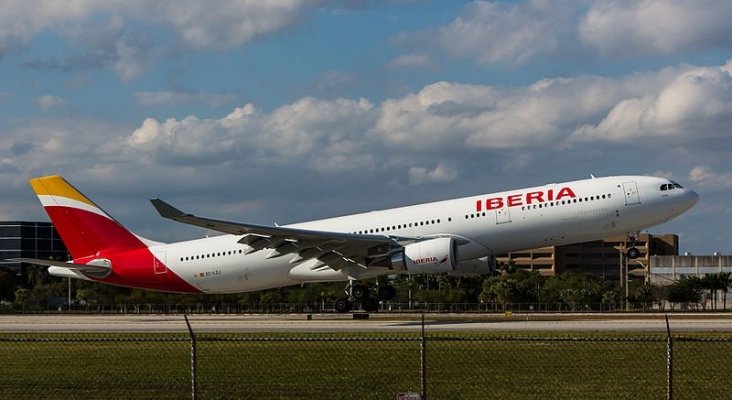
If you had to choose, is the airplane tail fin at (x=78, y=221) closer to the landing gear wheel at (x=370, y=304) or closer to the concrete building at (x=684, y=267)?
the landing gear wheel at (x=370, y=304)

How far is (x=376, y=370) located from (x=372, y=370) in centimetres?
9

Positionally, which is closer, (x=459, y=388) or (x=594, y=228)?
(x=459, y=388)

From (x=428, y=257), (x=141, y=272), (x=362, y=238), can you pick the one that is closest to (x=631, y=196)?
(x=428, y=257)

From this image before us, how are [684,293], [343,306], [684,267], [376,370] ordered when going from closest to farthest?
[376,370]
[343,306]
[684,293]
[684,267]

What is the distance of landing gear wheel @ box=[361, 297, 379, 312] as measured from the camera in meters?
51.7

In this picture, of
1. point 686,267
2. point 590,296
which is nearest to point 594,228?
point 590,296

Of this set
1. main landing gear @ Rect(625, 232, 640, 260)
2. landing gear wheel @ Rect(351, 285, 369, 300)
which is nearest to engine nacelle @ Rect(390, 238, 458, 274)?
landing gear wheel @ Rect(351, 285, 369, 300)

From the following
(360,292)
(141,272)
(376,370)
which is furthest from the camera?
(141,272)

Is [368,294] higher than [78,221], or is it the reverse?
[78,221]

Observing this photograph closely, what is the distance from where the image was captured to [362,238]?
48.5 m

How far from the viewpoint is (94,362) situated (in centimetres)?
2672

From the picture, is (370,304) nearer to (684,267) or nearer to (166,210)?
(166,210)

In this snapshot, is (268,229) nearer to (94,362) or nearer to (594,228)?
(594,228)

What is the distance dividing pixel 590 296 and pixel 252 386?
8470cm
